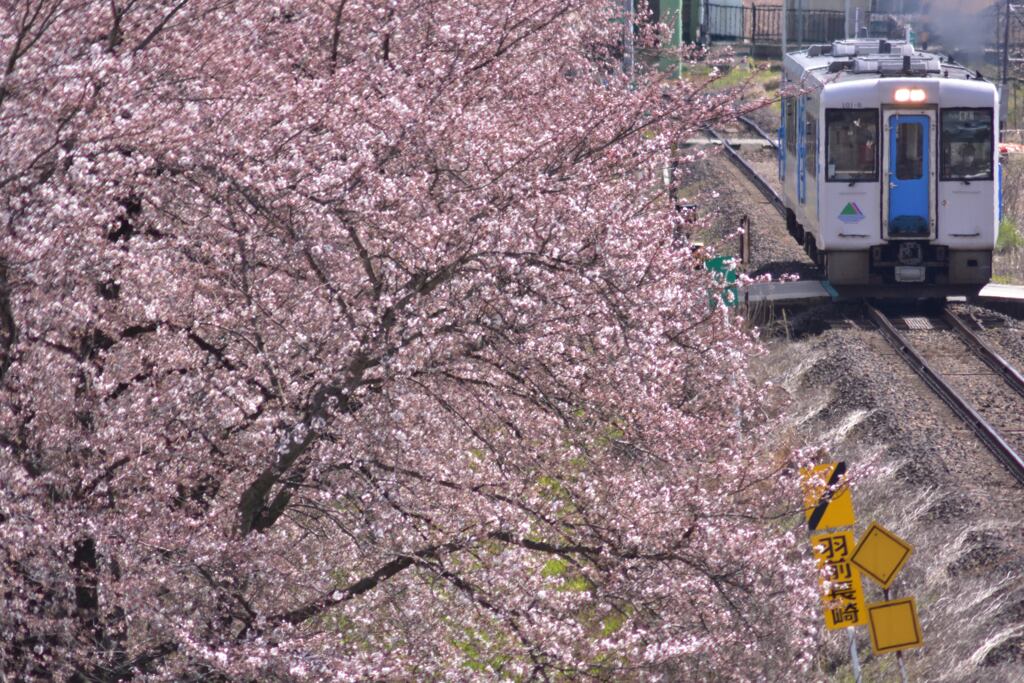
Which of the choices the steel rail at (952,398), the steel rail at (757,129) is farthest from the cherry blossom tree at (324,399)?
the steel rail at (757,129)

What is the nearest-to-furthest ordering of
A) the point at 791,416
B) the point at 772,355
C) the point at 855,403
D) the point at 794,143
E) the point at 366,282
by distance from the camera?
the point at 366,282, the point at 791,416, the point at 855,403, the point at 772,355, the point at 794,143

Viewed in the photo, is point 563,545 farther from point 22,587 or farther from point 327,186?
A: point 22,587

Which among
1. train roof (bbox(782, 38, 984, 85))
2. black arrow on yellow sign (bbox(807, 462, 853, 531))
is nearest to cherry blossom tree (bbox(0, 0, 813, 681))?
black arrow on yellow sign (bbox(807, 462, 853, 531))

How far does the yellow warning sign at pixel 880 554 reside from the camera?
307 inches

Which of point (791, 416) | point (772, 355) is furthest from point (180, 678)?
point (772, 355)

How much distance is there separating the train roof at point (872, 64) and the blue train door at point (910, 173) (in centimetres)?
62

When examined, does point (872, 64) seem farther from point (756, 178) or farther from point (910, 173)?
point (756, 178)

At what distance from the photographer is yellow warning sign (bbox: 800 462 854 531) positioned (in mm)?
6586

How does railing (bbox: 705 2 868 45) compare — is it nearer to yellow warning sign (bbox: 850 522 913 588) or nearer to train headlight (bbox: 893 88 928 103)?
train headlight (bbox: 893 88 928 103)

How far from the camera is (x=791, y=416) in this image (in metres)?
12.7

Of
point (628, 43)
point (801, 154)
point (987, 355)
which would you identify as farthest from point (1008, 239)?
point (628, 43)

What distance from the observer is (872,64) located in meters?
17.5

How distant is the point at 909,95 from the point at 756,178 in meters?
9.66

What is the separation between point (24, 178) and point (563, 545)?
259 centimetres
